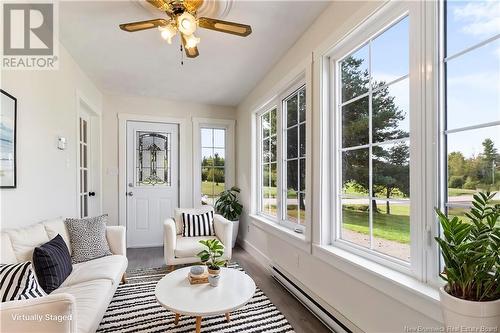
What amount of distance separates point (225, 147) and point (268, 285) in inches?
110

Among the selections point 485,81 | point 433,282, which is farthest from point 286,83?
point 433,282

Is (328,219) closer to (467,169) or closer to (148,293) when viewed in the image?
(467,169)

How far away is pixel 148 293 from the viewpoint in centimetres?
270

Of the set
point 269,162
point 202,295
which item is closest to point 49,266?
point 202,295

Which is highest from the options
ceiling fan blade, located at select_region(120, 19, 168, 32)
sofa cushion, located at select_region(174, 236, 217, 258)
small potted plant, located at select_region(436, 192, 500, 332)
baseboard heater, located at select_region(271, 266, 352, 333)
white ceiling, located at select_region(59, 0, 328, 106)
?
white ceiling, located at select_region(59, 0, 328, 106)

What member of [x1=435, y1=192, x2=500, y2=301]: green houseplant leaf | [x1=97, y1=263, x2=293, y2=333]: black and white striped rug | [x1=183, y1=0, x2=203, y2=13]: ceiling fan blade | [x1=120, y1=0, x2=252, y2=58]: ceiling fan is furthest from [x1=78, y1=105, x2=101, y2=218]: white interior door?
[x1=435, y1=192, x2=500, y2=301]: green houseplant leaf

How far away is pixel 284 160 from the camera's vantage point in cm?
328

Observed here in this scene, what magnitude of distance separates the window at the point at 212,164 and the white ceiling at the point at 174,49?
86 centimetres

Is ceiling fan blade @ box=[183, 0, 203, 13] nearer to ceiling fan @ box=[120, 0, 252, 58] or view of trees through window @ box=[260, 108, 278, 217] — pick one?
ceiling fan @ box=[120, 0, 252, 58]

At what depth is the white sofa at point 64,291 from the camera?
1114mm

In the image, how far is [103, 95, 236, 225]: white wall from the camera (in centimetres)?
446

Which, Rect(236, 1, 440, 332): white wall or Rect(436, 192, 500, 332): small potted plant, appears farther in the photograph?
Rect(236, 1, 440, 332): white wall

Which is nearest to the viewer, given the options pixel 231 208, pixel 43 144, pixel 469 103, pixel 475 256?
pixel 475 256

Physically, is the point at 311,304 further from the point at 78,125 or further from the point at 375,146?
the point at 78,125
